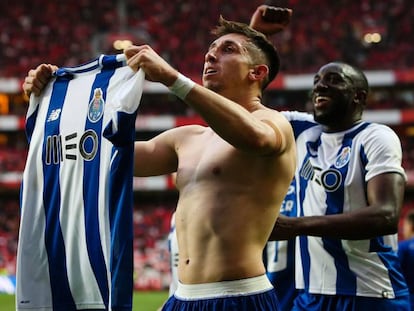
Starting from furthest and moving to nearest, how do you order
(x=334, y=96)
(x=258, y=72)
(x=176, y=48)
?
(x=176, y=48), (x=334, y=96), (x=258, y=72)

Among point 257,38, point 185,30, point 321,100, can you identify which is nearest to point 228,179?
point 257,38

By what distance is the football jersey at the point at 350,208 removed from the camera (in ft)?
12.5

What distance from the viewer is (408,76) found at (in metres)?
29.6

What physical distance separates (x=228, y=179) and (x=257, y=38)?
0.70m

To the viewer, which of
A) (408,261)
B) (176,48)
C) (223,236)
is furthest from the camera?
(176,48)

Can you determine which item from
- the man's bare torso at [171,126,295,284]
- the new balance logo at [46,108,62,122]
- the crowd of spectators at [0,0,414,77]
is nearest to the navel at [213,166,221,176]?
the man's bare torso at [171,126,295,284]

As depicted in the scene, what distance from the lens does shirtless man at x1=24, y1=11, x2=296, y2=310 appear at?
2.65 meters

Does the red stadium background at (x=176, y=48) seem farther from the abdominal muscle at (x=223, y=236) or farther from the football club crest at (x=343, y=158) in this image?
the abdominal muscle at (x=223, y=236)

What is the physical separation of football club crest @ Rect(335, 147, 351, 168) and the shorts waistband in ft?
3.90

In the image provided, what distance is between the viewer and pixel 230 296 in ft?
9.27

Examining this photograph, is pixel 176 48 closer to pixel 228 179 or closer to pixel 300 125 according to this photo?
pixel 300 125

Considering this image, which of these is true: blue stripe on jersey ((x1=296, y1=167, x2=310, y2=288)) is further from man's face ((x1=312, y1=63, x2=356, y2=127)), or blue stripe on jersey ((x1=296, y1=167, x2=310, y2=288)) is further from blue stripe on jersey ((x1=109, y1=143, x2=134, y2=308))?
blue stripe on jersey ((x1=109, y1=143, x2=134, y2=308))

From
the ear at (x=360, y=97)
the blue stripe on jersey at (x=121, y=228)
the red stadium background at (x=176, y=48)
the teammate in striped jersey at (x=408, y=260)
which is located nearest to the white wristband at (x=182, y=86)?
the blue stripe on jersey at (x=121, y=228)

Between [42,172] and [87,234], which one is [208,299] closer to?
[87,234]
